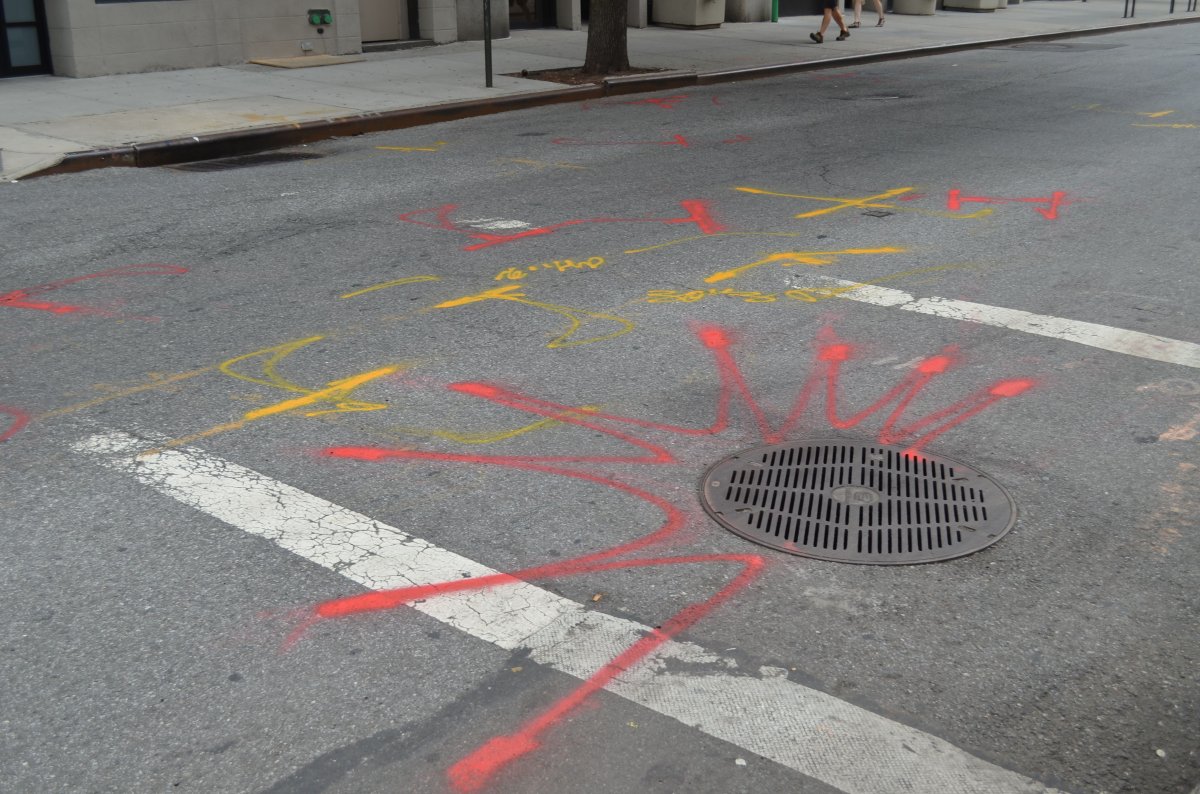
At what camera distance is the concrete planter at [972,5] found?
1312 inches

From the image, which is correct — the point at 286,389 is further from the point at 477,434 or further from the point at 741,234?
the point at 741,234

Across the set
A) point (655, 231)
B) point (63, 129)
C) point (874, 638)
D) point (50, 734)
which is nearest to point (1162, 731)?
point (874, 638)

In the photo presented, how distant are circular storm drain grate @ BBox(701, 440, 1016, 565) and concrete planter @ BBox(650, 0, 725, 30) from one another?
20.6 metres

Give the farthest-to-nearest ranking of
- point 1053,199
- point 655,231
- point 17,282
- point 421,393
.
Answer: point 1053,199
point 655,231
point 17,282
point 421,393

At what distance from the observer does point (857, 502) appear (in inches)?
177

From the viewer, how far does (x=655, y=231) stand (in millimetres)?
8625

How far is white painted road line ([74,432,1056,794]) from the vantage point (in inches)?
121

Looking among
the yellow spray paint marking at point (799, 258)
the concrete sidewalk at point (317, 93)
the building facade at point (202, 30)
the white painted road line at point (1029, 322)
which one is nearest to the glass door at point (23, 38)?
the building facade at point (202, 30)

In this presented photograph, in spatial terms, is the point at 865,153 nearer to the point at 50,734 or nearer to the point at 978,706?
the point at 978,706

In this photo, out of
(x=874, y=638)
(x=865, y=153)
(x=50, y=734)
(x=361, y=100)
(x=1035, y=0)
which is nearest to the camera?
(x=50, y=734)

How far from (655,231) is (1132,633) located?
17.9ft

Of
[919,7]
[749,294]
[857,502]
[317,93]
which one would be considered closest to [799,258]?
[749,294]

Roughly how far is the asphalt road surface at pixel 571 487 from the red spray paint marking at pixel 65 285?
4cm

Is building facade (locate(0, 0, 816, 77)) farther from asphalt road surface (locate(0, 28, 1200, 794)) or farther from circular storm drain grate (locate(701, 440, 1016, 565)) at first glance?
circular storm drain grate (locate(701, 440, 1016, 565))
